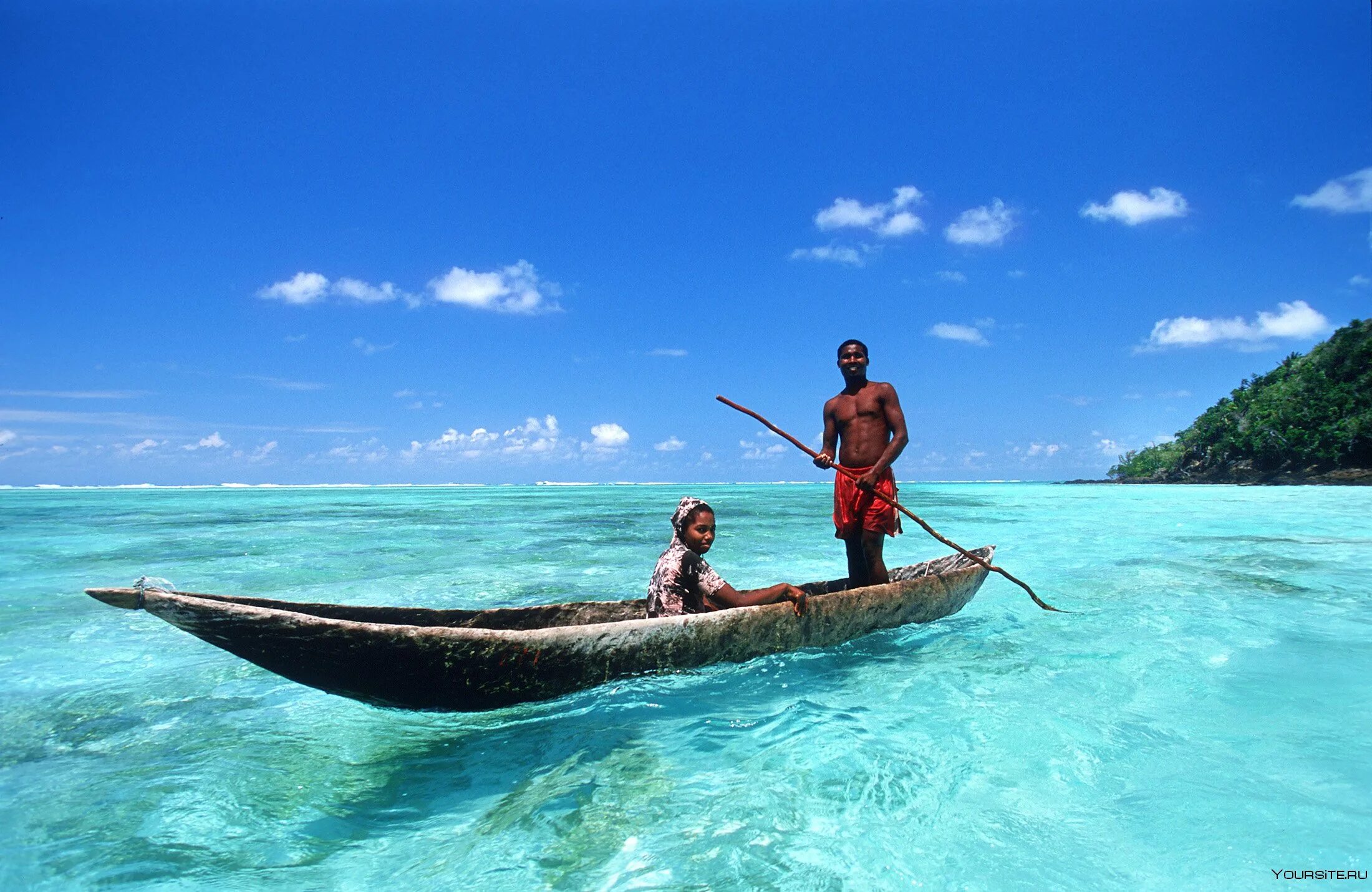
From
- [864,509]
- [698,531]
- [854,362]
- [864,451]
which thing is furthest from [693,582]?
[854,362]

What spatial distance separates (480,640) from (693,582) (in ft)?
5.25

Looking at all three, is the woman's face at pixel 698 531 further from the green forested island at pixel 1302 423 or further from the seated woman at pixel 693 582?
the green forested island at pixel 1302 423

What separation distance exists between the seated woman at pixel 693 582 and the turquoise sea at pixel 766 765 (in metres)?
0.48

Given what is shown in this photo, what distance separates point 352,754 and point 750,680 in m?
2.43

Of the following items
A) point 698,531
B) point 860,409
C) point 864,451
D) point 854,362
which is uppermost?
point 854,362

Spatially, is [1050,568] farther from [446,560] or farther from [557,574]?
[446,560]

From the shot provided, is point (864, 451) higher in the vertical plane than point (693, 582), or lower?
higher

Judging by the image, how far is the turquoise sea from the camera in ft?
8.42

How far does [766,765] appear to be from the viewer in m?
3.33

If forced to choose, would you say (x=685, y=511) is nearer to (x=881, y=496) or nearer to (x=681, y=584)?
(x=681, y=584)

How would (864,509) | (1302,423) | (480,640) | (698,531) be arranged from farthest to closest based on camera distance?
(1302,423)
(864,509)
(698,531)
(480,640)

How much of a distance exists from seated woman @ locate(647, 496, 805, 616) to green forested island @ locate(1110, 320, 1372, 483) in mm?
47543

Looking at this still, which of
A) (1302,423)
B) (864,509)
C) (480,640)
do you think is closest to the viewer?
(480,640)

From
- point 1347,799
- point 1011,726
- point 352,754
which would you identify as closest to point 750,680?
point 1011,726
